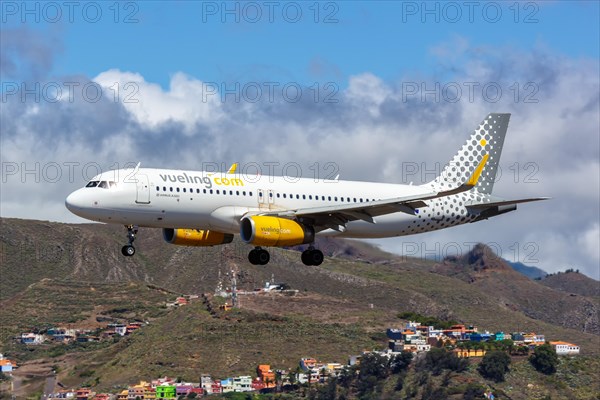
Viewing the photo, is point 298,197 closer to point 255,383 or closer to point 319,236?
point 319,236

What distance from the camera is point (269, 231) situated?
64.5 metres

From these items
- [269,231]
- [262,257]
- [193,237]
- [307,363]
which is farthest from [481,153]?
[307,363]

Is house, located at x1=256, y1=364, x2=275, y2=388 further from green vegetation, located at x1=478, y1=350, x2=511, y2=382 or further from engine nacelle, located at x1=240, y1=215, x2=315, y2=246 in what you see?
engine nacelle, located at x1=240, y1=215, x2=315, y2=246

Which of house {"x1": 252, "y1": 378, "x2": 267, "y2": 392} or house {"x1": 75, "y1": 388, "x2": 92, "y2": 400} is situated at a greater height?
house {"x1": 252, "y1": 378, "x2": 267, "y2": 392}

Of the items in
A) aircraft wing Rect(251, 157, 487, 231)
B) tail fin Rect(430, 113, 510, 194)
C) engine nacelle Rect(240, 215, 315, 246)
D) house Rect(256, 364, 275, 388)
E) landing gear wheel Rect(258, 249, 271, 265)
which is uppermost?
tail fin Rect(430, 113, 510, 194)

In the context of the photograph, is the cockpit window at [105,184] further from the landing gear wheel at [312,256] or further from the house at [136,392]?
the house at [136,392]

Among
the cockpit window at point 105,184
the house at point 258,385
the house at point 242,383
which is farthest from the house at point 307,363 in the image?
the cockpit window at point 105,184

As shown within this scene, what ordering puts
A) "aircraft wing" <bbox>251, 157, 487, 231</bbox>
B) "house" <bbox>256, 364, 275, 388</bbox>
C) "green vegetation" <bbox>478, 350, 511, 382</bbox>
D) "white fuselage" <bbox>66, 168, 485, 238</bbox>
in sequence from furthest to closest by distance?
"green vegetation" <bbox>478, 350, 511, 382</bbox> < "house" <bbox>256, 364, 275, 388</bbox> < "aircraft wing" <bbox>251, 157, 487, 231</bbox> < "white fuselage" <bbox>66, 168, 485, 238</bbox>

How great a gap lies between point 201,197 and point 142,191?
333 cm

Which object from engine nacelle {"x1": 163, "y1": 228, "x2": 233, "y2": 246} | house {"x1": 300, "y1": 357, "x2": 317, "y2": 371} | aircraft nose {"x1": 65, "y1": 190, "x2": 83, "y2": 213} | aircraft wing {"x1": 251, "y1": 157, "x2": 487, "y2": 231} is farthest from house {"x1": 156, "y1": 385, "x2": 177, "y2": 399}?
aircraft nose {"x1": 65, "y1": 190, "x2": 83, "y2": 213}

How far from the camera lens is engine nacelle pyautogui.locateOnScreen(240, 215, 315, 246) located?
211 ft

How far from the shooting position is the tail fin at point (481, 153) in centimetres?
7869

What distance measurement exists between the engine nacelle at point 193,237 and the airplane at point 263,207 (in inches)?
2.3

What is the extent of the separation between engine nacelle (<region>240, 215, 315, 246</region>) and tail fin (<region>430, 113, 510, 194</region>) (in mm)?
16007
